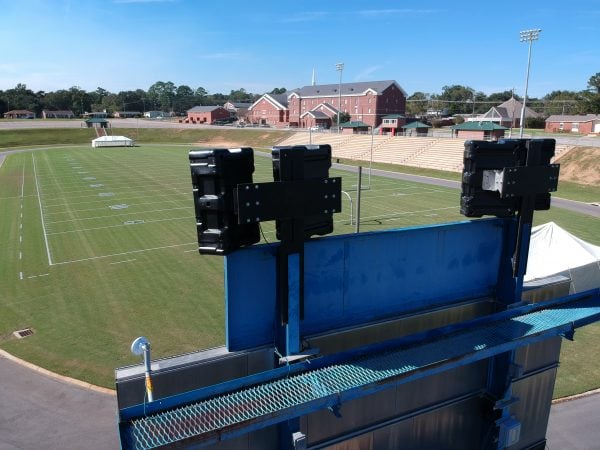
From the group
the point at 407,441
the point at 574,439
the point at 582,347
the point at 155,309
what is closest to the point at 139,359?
the point at 155,309

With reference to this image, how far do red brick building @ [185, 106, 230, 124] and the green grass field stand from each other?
293ft

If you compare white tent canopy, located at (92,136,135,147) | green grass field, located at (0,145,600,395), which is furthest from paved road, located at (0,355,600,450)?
white tent canopy, located at (92,136,135,147)

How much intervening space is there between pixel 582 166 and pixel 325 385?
47734 millimetres

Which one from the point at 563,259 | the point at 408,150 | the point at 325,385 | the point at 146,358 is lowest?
the point at 563,259

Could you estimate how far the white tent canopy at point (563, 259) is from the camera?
13.8 metres

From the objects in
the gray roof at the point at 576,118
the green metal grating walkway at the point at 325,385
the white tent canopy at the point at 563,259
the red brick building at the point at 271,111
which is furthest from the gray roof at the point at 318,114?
the green metal grating walkway at the point at 325,385

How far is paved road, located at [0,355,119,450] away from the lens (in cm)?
877

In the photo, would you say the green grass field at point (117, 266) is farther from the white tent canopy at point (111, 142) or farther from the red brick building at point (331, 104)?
the red brick building at point (331, 104)

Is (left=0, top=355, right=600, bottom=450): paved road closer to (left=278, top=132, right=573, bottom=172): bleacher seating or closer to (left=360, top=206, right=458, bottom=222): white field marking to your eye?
(left=360, top=206, right=458, bottom=222): white field marking

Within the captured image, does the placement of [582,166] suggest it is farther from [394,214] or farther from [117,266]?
[117,266]

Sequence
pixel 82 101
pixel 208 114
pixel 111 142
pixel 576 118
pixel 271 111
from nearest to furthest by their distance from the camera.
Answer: pixel 111 142
pixel 576 118
pixel 271 111
pixel 208 114
pixel 82 101

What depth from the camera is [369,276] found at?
623cm

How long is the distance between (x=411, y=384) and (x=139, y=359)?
7925 millimetres

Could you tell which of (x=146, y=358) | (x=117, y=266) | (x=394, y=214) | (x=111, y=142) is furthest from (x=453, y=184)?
(x=111, y=142)
